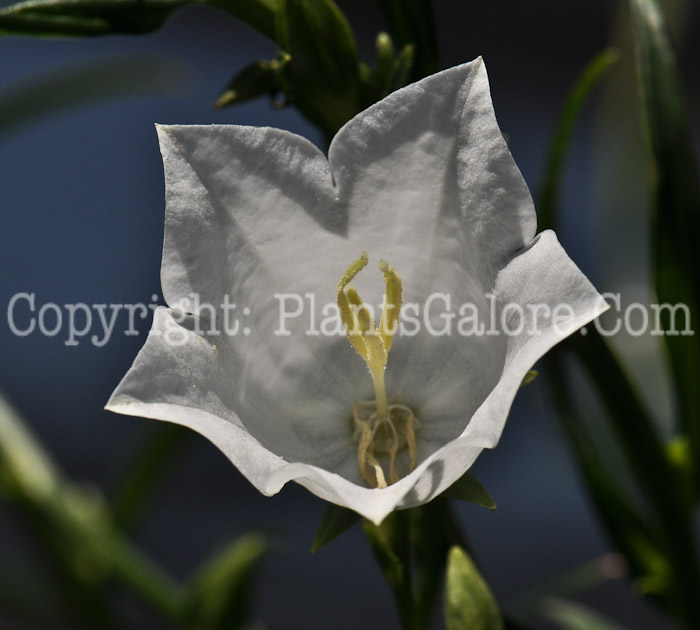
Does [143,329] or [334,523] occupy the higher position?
[334,523]

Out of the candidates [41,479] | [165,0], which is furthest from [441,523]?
[41,479]

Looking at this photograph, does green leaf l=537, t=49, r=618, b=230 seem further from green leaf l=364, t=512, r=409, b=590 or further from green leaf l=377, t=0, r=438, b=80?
green leaf l=364, t=512, r=409, b=590

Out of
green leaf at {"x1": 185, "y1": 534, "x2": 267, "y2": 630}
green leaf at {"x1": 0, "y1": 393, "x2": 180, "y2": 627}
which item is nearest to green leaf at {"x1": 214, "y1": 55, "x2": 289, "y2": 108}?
green leaf at {"x1": 185, "y1": 534, "x2": 267, "y2": 630}

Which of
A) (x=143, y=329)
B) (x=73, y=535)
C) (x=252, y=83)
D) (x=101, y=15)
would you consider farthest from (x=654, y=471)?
(x=143, y=329)

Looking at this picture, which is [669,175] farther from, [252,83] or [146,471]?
[146,471]

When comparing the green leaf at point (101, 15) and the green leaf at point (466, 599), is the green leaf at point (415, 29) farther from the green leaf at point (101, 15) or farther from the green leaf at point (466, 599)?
the green leaf at point (466, 599)

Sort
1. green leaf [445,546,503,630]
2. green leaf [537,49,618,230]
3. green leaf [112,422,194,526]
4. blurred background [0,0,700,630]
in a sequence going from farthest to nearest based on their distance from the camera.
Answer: blurred background [0,0,700,630], green leaf [112,422,194,526], green leaf [537,49,618,230], green leaf [445,546,503,630]

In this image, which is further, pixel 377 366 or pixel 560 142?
pixel 560 142
